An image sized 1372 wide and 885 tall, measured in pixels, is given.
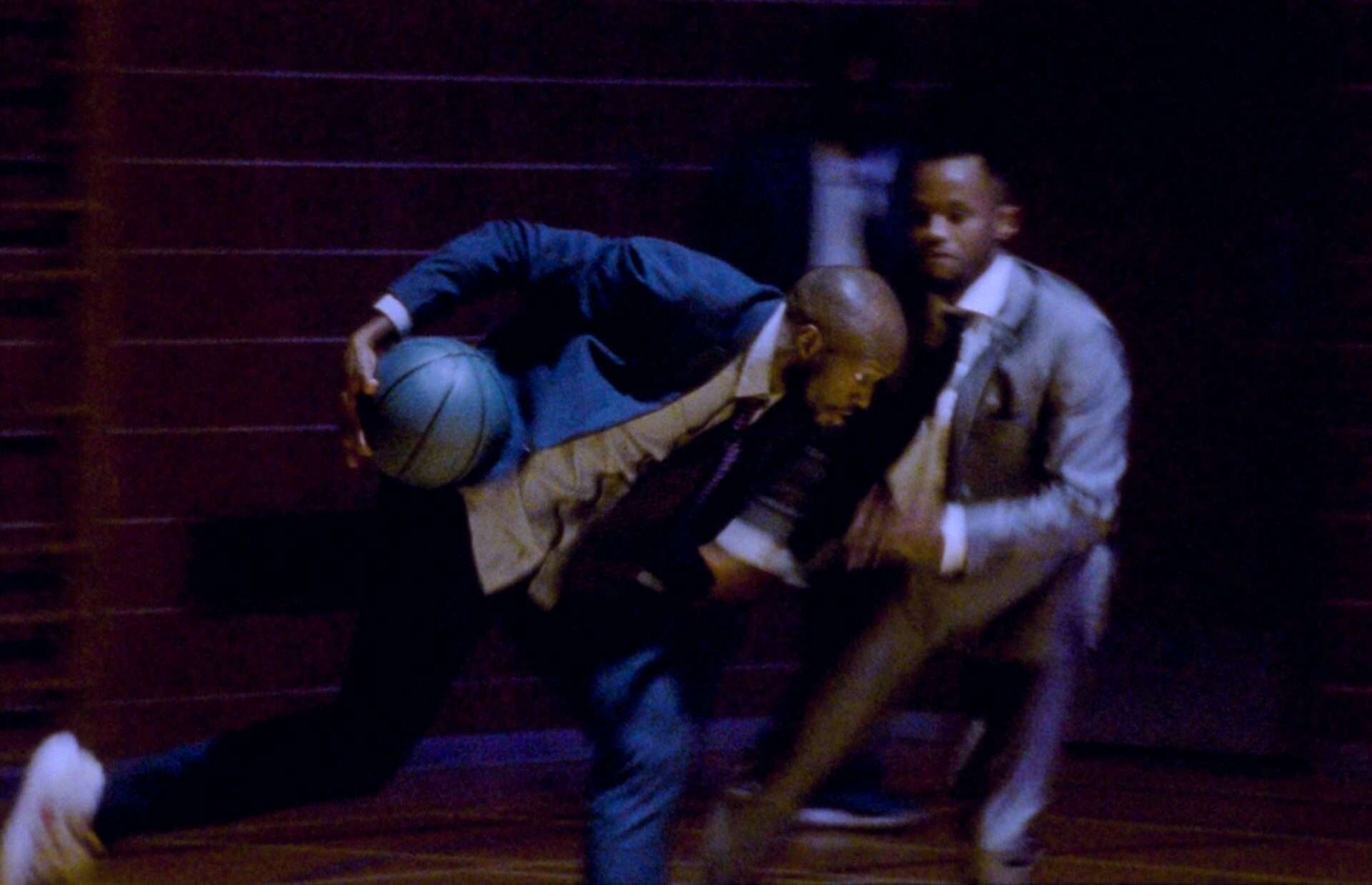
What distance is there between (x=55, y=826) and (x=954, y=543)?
1850 millimetres

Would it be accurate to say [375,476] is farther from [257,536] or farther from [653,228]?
[653,228]

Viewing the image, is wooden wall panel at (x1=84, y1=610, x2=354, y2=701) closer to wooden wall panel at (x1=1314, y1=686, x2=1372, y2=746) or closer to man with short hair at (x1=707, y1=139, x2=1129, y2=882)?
man with short hair at (x1=707, y1=139, x2=1129, y2=882)

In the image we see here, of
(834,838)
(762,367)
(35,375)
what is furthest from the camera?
(35,375)

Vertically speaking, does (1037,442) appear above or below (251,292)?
above

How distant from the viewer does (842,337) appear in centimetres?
379

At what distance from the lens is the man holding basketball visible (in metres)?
3.96

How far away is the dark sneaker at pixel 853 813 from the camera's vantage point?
568 cm

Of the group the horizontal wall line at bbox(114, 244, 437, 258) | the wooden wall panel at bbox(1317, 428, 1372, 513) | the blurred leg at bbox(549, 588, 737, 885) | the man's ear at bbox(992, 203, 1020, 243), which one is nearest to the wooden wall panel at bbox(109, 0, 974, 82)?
the horizontal wall line at bbox(114, 244, 437, 258)

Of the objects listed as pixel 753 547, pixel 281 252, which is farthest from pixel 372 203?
pixel 753 547

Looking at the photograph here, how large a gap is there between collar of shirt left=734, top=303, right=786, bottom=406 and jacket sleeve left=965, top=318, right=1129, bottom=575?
459 millimetres

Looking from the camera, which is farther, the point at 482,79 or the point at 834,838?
the point at 482,79

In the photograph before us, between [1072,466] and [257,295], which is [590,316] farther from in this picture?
[257,295]

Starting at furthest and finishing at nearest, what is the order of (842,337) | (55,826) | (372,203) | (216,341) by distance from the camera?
(372,203), (216,341), (55,826), (842,337)

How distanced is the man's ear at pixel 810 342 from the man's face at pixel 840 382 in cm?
1
